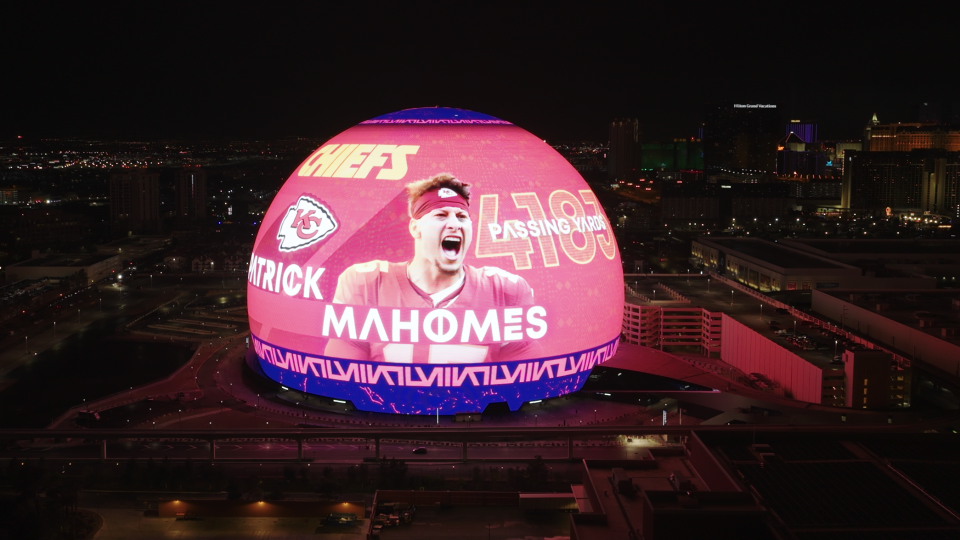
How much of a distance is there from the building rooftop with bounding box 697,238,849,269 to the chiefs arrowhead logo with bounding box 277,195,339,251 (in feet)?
93.2

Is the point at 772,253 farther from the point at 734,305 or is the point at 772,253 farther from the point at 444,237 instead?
the point at 444,237

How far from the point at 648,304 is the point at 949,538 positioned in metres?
23.6

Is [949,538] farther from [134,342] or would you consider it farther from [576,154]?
[576,154]

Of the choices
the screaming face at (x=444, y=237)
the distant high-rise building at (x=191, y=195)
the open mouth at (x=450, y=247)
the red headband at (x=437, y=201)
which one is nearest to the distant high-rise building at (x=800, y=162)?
the distant high-rise building at (x=191, y=195)

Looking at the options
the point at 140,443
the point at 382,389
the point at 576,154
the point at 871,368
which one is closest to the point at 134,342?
the point at 140,443

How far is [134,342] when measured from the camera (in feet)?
125

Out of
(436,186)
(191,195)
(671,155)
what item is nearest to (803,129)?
(671,155)

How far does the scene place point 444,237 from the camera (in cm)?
2508

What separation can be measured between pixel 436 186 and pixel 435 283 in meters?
2.68

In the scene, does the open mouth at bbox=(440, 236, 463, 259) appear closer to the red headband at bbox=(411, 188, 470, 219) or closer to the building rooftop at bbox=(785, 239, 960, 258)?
the red headband at bbox=(411, 188, 470, 219)

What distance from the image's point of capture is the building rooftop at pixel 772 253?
160 ft

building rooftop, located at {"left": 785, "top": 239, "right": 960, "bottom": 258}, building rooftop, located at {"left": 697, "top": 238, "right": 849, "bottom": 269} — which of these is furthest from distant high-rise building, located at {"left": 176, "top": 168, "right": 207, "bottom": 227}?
building rooftop, located at {"left": 785, "top": 239, "right": 960, "bottom": 258}

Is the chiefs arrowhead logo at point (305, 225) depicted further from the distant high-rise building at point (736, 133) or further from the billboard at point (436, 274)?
the distant high-rise building at point (736, 133)

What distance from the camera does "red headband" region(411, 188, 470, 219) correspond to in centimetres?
2544
